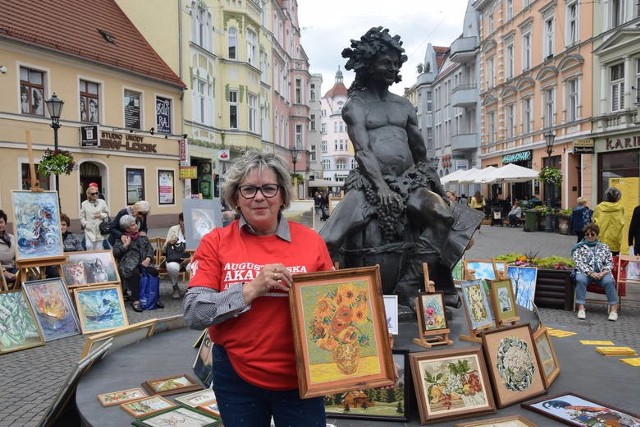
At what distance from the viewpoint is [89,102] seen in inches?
798

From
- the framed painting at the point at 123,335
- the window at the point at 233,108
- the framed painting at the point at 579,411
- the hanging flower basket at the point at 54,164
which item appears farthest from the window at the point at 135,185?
the framed painting at the point at 579,411

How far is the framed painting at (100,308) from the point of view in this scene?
741 cm

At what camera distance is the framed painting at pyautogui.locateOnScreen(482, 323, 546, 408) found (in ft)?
12.9

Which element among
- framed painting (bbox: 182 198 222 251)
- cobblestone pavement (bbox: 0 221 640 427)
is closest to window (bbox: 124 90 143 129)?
cobblestone pavement (bbox: 0 221 640 427)

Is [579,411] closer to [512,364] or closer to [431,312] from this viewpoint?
[512,364]

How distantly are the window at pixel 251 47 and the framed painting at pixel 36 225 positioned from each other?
78.7ft

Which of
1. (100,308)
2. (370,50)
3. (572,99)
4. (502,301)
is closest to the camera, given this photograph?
(502,301)

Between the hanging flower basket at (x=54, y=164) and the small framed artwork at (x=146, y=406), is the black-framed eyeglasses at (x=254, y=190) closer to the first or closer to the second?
the small framed artwork at (x=146, y=406)

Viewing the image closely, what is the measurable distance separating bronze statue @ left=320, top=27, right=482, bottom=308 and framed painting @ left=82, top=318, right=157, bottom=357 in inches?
75.4

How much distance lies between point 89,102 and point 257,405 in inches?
797

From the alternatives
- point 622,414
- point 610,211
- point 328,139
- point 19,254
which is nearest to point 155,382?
point 622,414

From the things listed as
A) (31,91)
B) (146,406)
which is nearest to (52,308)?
(146,406)

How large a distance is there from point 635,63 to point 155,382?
71.0 ft

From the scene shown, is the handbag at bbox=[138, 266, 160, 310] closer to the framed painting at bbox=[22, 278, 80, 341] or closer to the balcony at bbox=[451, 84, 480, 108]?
the framed painting at bbox=[22, 278, 80, 341]
